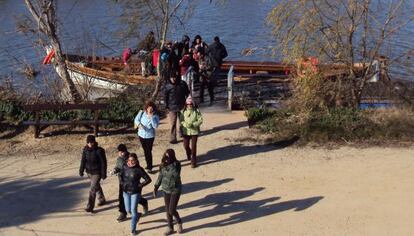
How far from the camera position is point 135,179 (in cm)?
912

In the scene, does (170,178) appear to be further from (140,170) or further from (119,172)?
(119,172)

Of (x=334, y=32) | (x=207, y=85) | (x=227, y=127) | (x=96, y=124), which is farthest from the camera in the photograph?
(x=207, y=85)

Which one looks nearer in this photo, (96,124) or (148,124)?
(148,124)

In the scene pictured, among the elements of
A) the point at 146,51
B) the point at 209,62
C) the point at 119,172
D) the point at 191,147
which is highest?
the point at 146,51

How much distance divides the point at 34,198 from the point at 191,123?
3.10 meters

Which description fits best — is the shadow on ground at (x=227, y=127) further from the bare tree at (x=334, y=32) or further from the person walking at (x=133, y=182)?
the person walking at (x=133, y=182)

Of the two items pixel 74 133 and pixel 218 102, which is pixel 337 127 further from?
pixel 74 133

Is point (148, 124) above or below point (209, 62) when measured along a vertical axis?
below

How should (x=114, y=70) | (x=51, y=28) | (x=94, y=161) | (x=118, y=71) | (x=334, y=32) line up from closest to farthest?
(x=94, y=161) < (x=334, y=32) < (x=51, y=28) < (x=118, y=71) < (x=114, y=70)

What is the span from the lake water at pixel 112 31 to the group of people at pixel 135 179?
941cm

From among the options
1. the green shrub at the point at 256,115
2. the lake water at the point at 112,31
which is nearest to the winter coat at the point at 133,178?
the green shrub at the point at 256,115

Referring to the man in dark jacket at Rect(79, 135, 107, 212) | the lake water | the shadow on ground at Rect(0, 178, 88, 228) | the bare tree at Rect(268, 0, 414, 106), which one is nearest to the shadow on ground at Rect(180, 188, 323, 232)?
the man in dark jacket at Rect(79, 135, 107, 212)

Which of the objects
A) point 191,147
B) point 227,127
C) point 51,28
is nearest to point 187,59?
point 227,127

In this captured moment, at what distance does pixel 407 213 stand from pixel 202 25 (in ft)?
69.9
